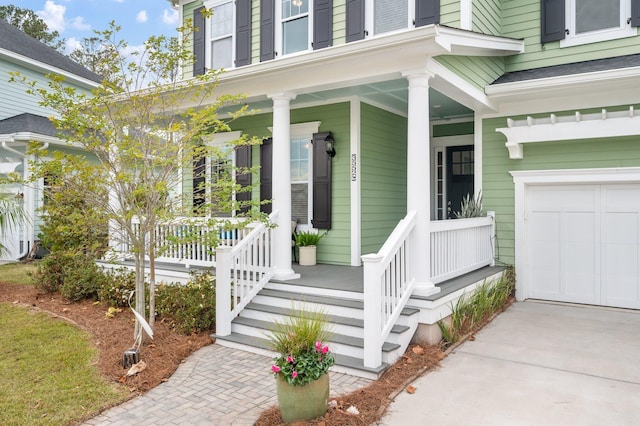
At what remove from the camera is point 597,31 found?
22.9ft

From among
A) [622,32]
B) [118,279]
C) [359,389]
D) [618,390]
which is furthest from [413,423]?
[622,32]

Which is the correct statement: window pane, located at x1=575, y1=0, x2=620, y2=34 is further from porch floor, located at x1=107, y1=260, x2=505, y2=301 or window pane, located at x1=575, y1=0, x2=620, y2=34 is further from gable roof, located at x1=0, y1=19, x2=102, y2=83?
gable roof, located at x1=0, y1=19, x2=102, y2=83

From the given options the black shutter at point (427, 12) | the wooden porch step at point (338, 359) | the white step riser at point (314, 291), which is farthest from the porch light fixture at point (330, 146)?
the wooden porch step at point (338, 359)

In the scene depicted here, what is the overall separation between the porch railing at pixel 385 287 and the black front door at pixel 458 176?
4.14 meters

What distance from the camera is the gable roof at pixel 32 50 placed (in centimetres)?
1350

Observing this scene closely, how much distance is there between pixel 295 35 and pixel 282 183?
3306 millimetres

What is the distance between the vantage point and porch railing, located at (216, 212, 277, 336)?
5324 millimetres

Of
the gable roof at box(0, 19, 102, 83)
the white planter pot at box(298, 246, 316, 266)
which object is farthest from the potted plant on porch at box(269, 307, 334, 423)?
the gable roof at box(0, 19, 102, 83)

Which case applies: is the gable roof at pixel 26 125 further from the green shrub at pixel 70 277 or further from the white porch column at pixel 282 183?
the white porch column at pixel 282 183

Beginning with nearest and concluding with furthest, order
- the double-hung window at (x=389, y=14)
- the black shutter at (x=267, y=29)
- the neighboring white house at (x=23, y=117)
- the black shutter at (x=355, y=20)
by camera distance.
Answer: the double-hung window at (x=389, y=14) → the black shutter at (x=355, y=20) → the black shutter at (x=267, y=29) → the neighboring white house at (x=23, y=117)

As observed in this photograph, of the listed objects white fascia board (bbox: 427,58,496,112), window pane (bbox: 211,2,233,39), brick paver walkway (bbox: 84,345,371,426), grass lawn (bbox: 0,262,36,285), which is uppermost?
window pane (bbox: 211,2,233,39)

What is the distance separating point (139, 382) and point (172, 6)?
27.8 feet

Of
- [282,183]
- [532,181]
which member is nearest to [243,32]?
[282,183]

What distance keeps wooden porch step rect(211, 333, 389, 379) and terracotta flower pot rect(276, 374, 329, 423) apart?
0.98 metres
